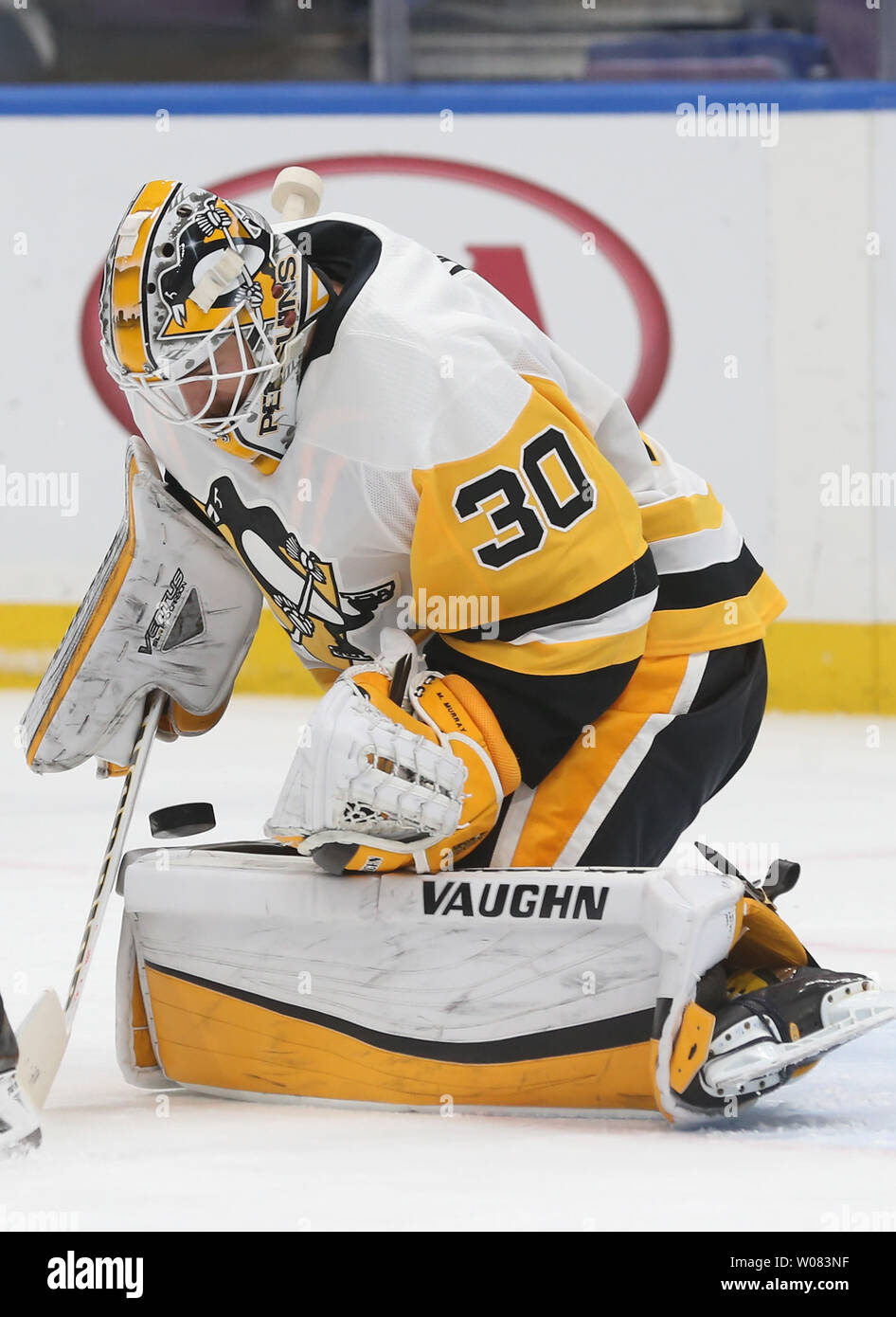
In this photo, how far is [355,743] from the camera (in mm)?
1755

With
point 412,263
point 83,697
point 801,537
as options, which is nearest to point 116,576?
point 83,697

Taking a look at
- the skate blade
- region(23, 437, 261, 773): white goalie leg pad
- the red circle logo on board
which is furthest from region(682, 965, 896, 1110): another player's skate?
the red circle logo on board

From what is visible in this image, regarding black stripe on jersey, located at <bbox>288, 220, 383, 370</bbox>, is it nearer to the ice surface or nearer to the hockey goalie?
the hockey goalie

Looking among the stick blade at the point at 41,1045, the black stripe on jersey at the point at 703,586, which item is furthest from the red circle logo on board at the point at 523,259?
the stick blade at the point at 41,1045

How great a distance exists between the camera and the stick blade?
72.4 inches

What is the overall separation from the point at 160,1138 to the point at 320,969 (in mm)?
233

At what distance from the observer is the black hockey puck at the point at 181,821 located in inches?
80.1

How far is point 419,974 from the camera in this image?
6.01 feet

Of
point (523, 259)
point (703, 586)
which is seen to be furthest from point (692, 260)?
point (703, 586)

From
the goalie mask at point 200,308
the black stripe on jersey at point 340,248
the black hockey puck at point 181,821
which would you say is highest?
the black stripe on jersey at point 340,248

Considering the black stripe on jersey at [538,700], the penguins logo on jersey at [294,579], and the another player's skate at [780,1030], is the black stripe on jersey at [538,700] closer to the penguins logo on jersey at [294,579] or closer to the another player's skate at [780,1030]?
the penguins logo on jersey at [294,579]

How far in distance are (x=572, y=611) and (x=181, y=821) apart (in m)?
0.49

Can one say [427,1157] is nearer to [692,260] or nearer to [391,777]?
[391,777]

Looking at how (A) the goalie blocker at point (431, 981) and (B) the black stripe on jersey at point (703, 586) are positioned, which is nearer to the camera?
(A) the goalie blocker at point (431, 981)
